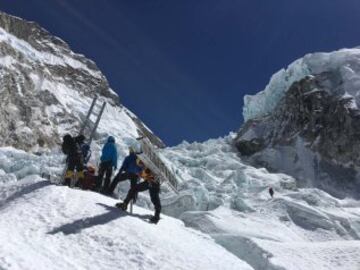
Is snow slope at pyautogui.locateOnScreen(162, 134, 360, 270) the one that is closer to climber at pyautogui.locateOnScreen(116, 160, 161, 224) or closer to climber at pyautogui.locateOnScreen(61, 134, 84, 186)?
climber at pyautogui.locateOnScreen(116, 160, 161, 224)

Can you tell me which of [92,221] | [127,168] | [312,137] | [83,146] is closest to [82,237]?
[92,221]

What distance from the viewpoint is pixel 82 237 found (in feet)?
32.7

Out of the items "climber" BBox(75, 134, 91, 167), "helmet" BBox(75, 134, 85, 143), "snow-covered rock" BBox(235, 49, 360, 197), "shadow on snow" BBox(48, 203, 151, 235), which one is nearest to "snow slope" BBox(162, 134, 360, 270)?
"shadow on snow" BBox(48, 203, 151, 235)

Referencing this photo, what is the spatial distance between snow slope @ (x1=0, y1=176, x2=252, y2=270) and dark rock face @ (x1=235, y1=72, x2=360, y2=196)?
47349 millimetres

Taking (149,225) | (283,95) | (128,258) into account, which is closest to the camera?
(128,258)

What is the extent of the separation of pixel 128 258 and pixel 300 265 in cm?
638

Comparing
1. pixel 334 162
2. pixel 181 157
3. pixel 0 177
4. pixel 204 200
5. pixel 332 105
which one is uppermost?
pixel 332 105

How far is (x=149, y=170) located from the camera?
1320 centimetres

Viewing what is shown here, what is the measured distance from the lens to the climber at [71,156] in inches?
534

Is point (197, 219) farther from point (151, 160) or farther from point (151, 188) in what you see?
point (151, 188)

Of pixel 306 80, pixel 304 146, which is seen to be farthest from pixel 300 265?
pixel 306 80

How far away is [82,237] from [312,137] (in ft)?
195

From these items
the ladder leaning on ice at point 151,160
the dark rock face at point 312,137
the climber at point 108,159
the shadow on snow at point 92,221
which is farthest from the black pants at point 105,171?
the dark rock face at point 312,137

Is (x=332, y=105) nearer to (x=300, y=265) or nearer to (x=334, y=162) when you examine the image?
(x=334, y=162)
